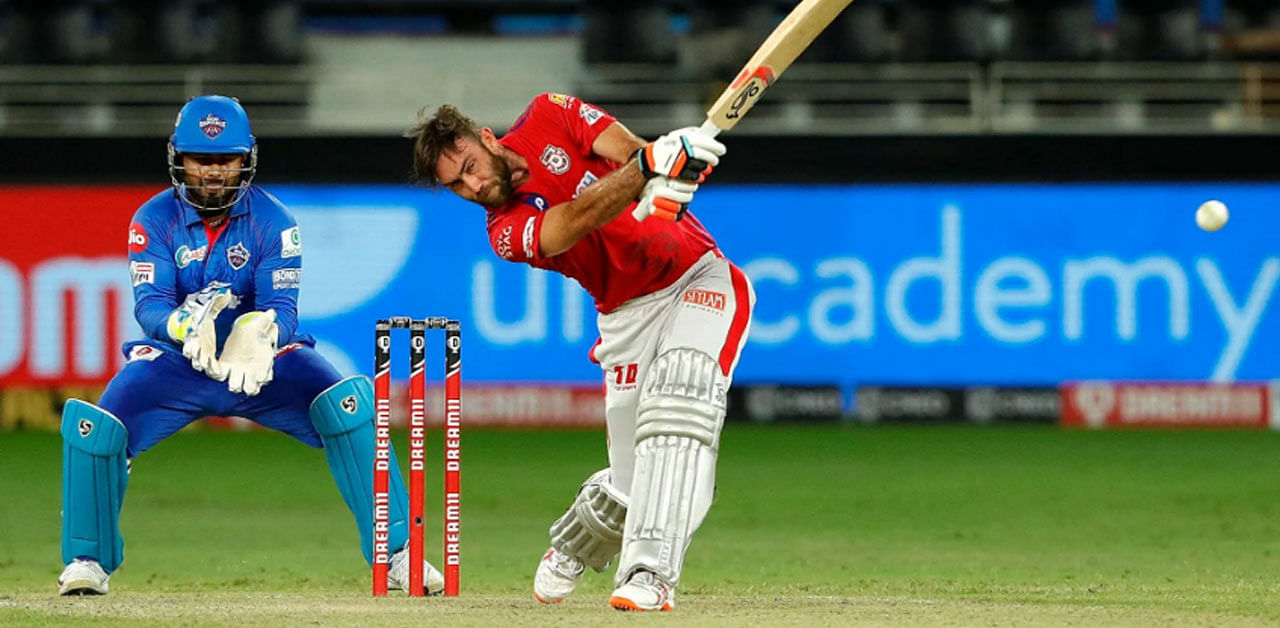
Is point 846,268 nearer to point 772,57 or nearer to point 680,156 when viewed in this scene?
point 772,57

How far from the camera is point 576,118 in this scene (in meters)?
5.71

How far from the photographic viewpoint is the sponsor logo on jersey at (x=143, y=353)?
6.11 meters

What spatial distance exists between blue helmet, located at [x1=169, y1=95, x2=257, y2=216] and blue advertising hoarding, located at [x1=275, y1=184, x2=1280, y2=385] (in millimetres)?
9502

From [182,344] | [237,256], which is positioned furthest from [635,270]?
[182,344]

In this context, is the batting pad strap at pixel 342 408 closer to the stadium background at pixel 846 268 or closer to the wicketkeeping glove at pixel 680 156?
the wicketkeeping glove at pixel 680 156

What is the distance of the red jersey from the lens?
5.62 meters

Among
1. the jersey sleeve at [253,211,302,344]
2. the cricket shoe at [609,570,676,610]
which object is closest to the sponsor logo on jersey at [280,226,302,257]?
the jersey sleeve at [253,211,302,344]

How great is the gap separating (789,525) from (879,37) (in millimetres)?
11425

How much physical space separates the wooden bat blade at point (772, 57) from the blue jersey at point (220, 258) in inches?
58.8

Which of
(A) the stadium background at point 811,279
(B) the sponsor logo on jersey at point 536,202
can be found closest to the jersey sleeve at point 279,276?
(B) the sponsor logo on jersey at point 536,202

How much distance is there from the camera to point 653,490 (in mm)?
5465

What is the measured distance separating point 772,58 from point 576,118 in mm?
591

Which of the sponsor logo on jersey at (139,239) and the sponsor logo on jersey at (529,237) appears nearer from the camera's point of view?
the sponsor logo on jersey at (529,237)

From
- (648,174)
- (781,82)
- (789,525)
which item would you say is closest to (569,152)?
(648,174)
